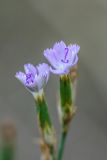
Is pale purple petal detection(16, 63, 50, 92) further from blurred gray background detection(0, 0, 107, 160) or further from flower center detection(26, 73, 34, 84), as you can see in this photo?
blurred gray background detection(0, 0, 107, 160)

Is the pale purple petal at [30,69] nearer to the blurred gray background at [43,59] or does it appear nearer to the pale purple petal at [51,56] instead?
the pale purple petal at [51,56]

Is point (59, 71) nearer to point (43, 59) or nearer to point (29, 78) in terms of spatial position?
point (29, 78)

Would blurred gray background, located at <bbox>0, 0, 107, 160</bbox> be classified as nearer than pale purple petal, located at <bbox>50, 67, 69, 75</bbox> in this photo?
No

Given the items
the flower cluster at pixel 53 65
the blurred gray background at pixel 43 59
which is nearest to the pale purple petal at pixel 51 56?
the flower cluster at pixel 53 65

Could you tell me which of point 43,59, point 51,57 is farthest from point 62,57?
point 43,59

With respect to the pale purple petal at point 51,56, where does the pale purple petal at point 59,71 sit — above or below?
below

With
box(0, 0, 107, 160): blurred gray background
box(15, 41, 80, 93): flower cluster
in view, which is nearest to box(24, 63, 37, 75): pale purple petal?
box(15, 41, 80, 93): flower cluster
